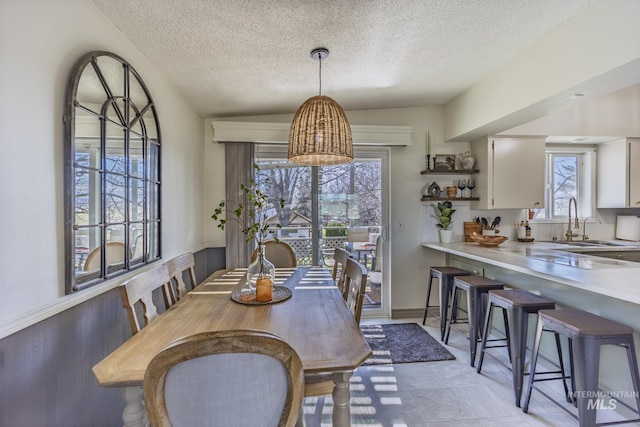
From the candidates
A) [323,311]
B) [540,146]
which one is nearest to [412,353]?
[323,311]

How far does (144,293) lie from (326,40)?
1.86 m

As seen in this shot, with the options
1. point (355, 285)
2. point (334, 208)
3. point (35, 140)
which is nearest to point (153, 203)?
point (35, 140)

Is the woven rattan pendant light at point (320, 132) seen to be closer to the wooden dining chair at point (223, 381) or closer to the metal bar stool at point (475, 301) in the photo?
the wooden dining chair at point (223, 381)

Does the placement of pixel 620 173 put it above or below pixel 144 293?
above

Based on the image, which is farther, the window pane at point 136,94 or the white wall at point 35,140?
the window pane at point 136,94

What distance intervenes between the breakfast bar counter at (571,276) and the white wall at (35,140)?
2537 mm

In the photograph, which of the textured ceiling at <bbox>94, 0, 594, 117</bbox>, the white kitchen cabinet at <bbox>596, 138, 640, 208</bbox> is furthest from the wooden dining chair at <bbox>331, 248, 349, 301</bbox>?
the white kitchen cabinet at <bbox>596, 138, 640, 208</bbox>

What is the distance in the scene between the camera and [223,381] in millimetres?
751

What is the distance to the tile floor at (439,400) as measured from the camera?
6.08 feet

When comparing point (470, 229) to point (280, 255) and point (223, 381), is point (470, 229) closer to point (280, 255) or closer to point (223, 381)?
point (280, 255)

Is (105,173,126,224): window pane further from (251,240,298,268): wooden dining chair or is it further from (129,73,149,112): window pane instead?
(251,240,298,268): wooden dining chair

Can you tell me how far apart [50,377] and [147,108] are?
1.61 meters

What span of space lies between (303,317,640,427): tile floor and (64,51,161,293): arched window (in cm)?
151

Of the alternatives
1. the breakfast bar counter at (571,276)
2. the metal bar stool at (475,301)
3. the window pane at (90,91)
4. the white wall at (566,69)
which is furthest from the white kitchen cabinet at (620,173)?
the window pane at (90,91)
